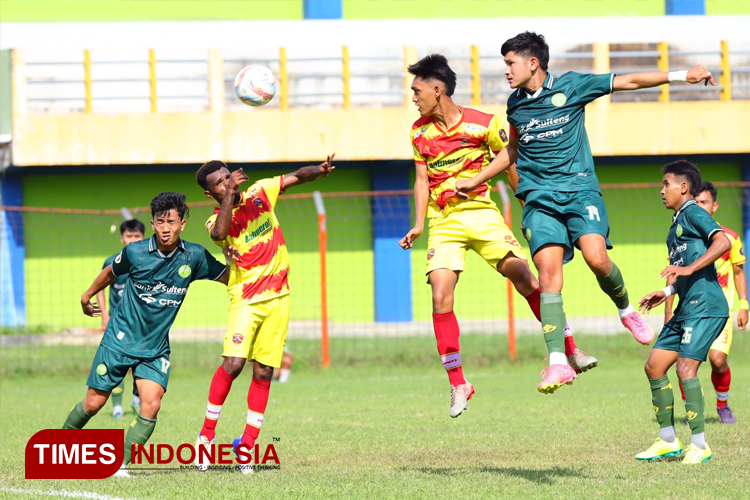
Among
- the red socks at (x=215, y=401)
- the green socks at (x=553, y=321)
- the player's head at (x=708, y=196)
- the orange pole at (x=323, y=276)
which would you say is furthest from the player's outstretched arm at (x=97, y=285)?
the orange pole at (x=323, y=276)

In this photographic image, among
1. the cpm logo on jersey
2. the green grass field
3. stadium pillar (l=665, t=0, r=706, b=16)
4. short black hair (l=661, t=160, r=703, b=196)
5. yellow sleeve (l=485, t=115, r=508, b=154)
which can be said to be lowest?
the green grass field

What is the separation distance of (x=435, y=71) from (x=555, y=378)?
8.46 feet

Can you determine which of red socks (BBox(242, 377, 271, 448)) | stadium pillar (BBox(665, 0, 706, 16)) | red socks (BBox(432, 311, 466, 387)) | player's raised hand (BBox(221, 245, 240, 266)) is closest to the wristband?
red socks (BBox(432, 311, 466, 387))

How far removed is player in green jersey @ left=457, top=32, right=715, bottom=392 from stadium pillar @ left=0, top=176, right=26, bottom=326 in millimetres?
18557

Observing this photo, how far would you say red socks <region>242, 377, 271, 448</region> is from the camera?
26.1ft

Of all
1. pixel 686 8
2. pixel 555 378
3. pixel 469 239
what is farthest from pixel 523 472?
pixel 686 8

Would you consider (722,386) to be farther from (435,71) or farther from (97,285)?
(97,285)

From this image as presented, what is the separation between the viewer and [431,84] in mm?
7691

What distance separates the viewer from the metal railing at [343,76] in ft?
75.3

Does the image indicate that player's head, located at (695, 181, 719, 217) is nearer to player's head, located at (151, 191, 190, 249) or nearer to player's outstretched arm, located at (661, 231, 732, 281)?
player's outstretched arm, located at (661, 231, 732, 281)

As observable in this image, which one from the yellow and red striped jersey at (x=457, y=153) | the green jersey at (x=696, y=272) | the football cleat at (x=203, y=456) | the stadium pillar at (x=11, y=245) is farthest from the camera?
the stadium pillar at (x=11, y=245)

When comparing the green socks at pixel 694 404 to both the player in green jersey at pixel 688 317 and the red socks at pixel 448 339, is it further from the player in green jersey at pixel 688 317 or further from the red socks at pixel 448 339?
the red socks at pixel 448 339

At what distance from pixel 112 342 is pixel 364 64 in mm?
Answer: 16509

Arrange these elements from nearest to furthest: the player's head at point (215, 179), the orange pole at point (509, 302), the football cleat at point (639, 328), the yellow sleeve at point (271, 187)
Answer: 1. the football cleat at point (639, 328)
2. the player's head at point (215, 179)
3. the yellow sleeve at point (271, 187)
4. the orange pole at point (509, 302)
